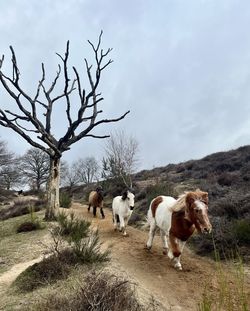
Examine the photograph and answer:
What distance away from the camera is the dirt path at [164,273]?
7.37 meters

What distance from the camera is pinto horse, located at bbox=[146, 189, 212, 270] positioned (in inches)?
315

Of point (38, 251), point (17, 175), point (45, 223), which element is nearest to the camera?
point (38, 251)

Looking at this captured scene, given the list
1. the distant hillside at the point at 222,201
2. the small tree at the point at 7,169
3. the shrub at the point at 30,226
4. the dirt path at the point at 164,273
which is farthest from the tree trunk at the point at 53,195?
the small tree at the point at 7,169

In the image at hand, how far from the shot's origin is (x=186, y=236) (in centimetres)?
890

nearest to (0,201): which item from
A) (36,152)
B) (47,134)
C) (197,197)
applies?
(36,152)

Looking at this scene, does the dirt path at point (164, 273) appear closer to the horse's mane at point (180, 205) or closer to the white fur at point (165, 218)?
the white fur at point (165, 218)

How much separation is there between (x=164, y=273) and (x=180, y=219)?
116 cm

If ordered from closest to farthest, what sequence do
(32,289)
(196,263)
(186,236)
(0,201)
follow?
(32,289)
(186,236)
(196,263)
(0,201)

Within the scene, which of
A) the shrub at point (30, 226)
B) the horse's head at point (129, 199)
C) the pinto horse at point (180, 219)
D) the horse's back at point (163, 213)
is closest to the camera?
the pinto horse at point (180, 219)

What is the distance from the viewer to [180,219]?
8852 millimetres

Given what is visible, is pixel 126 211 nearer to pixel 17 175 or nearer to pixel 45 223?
pixel 45 223

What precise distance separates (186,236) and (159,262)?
121cm

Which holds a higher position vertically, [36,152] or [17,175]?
[36,152]

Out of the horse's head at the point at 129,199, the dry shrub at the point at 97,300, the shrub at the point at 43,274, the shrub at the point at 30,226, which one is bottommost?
the dry shrub at the point at 97,300
